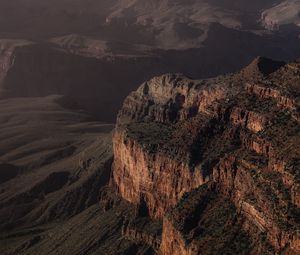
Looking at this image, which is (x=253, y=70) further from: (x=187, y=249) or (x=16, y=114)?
(x=16, y=114)

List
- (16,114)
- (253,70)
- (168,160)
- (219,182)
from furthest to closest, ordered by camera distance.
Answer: (16,114) → (253,70) → (168,160) → (219,182)

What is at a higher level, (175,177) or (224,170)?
(224,170)

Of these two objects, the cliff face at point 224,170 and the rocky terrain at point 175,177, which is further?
the rocky terrain at point 175,177

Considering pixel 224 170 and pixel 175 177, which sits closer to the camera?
pixel 224 170

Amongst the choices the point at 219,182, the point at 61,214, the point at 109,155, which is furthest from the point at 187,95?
the point at 219,182

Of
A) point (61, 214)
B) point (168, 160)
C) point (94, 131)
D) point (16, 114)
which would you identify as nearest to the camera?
point (168, 160)

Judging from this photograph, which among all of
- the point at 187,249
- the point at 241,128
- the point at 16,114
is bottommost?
the point at 16,114

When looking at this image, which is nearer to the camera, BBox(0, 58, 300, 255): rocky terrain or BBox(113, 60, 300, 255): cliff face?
BBox(113, 60, 300, 255): cliff face

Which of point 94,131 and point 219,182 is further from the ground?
point 219,182
